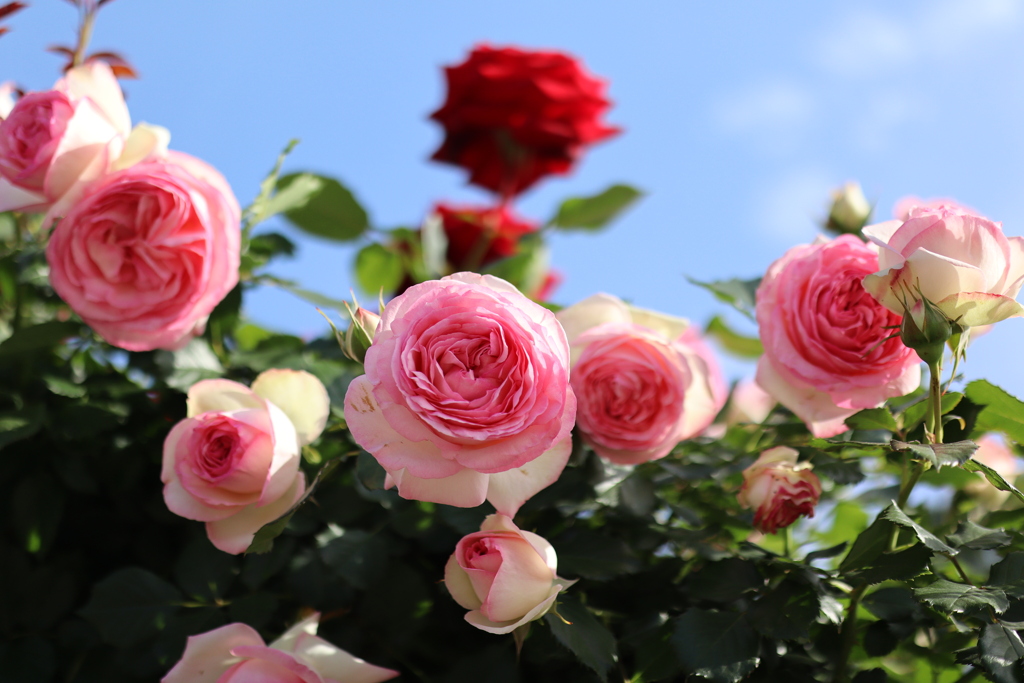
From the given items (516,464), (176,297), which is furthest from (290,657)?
(176,297)

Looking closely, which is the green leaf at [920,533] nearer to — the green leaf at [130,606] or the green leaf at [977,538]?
the green leaf at [977,538]

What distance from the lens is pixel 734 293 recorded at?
2.63ft

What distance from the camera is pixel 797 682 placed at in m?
0.58

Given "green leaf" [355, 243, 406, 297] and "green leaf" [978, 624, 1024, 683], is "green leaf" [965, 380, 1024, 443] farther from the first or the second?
"green leaf" [355, 243, 406, 297]

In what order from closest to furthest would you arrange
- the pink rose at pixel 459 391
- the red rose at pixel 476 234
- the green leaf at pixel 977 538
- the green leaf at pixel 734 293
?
1. the pink rose at pixel 459 391
2. the green leaf at pixel 977 538
3. the green leaf at pixel 734 293
4. the red rose at pixel 476 234

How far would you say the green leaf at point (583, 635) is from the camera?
0.52 m

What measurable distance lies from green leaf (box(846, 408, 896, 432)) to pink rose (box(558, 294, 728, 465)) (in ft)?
0.38

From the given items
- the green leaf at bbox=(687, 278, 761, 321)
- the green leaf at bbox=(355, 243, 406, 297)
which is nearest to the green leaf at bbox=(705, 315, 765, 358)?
the green leaf at bbox=(687, 278, 761, 321)

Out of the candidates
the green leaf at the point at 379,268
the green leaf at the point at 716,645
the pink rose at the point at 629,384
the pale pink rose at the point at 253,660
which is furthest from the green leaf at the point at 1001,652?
the green leaf at the point at 379,268

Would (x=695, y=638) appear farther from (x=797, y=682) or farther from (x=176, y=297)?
(x=176, y=297)

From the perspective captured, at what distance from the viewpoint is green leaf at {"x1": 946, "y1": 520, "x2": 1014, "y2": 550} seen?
0.58 m

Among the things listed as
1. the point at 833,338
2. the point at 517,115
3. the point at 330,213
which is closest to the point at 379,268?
the point at 330,213

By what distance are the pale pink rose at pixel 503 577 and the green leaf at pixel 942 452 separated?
A: 9.5 inches

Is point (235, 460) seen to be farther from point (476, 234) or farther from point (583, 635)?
point (476, 234)
